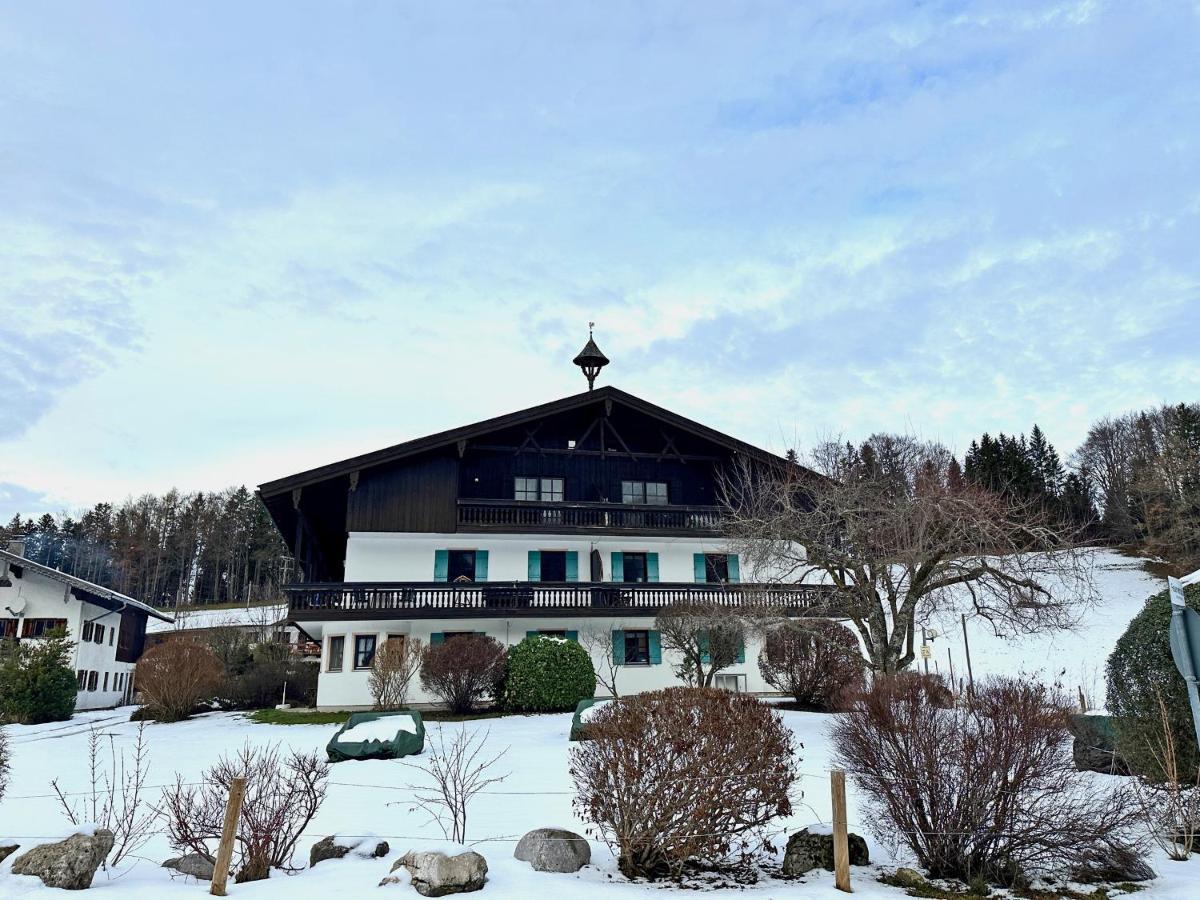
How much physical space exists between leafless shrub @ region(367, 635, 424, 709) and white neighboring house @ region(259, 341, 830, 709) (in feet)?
4.47

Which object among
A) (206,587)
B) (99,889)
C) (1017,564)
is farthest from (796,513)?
(206,587)

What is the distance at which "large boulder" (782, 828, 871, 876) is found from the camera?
295 inches

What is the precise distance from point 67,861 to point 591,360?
2660 centimetres

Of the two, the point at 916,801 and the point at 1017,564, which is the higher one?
the point at 1017,564

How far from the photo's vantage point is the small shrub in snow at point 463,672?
22141 mm

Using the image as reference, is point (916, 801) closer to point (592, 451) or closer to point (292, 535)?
point (592, 451)

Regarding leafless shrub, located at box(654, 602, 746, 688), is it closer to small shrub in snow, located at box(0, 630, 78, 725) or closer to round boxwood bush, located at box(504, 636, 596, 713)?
round boxwood bush, located at box(504, 636, 596, 713)

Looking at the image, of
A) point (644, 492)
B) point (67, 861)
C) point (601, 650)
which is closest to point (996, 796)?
point (67, 861)

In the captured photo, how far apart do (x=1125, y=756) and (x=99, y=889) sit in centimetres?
1001

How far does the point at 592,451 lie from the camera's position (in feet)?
97.1

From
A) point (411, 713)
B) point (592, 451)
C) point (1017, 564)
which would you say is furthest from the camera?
point (592, 451)

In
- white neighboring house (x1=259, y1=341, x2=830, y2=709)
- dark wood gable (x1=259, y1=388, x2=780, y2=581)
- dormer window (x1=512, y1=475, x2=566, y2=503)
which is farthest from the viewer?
dormer window (x1=512, y1=475, x2=566, y2=503)

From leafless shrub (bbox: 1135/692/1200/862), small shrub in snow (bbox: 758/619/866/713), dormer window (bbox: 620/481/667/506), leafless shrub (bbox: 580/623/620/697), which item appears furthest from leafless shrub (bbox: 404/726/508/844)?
dormer window (bbox: 620/481/667/506)

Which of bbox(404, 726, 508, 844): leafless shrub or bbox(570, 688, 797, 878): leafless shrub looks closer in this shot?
bbox(570, 688, 797, 878): leafless shrub
